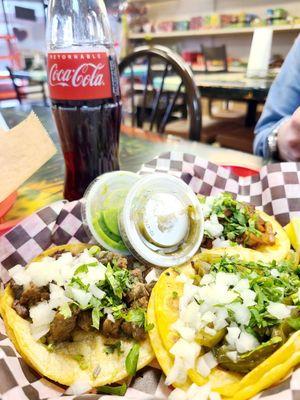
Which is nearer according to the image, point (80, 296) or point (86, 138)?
point (80, 296)

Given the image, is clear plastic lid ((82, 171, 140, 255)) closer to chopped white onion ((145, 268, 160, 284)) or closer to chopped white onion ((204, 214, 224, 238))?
chopped white onion ((145, 268, 160, 284))

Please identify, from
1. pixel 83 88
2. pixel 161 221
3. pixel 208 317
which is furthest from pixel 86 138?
pixel 208 317

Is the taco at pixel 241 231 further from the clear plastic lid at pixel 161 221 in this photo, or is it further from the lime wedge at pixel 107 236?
the lime wedge at pixel 107 236

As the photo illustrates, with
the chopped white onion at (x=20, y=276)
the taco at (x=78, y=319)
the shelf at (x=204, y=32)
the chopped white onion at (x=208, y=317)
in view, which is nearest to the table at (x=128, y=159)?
the chopped white onion at (x=20, y=276)

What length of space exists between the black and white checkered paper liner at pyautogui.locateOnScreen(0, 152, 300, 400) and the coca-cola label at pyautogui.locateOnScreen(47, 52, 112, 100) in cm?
38

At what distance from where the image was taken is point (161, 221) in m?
1.18

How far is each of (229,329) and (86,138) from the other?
904mm

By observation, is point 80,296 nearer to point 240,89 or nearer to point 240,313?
point 240,313

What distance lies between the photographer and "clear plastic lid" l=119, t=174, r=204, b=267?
3.69ft

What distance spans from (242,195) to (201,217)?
431 mm

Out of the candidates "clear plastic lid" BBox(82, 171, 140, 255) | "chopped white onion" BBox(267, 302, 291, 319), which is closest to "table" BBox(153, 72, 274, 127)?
"clear plastic lid" BBox(82, 171, 140, 255)

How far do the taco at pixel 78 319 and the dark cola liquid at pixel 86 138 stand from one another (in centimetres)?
53

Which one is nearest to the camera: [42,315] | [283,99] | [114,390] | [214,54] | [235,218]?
[114,390]

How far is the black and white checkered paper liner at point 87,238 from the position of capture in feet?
2.64
